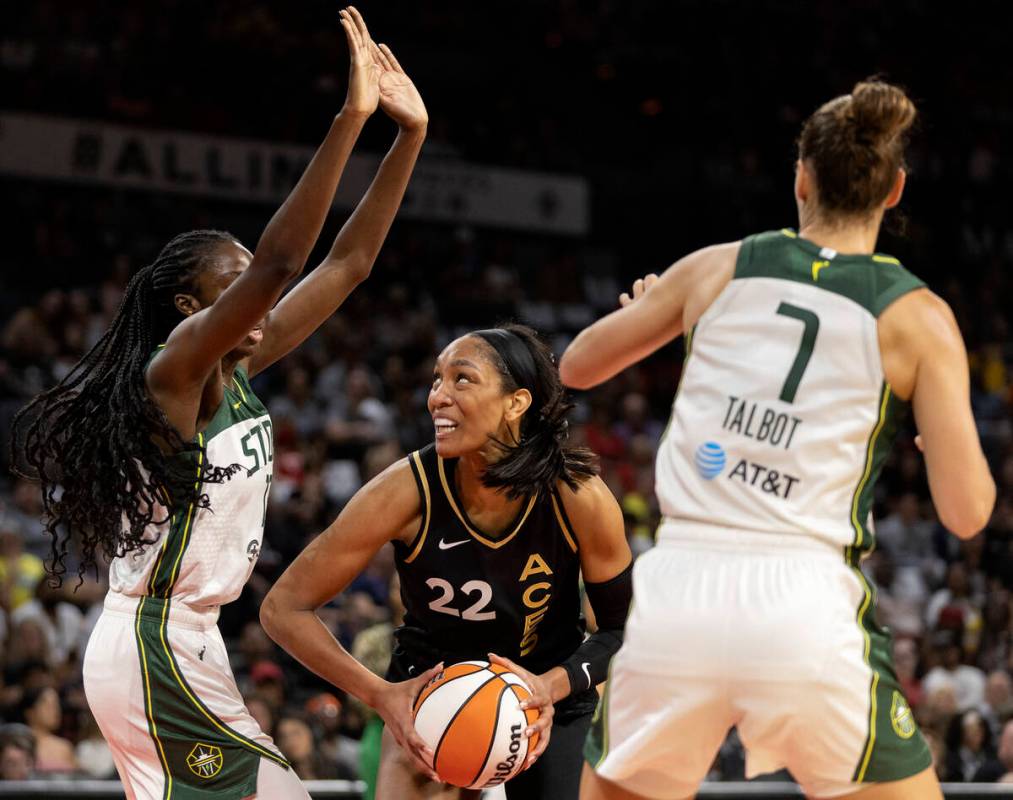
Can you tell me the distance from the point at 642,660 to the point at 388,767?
1248mm

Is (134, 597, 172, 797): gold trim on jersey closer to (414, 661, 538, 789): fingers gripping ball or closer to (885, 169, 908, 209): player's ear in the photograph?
(414, 661, 538, 789): fingers gripping ball

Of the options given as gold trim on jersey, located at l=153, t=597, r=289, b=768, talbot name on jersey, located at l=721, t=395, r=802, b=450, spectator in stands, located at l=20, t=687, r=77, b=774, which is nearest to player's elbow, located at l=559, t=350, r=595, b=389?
talbot name on jersey, located at l=721, t=395, r=802, b=450

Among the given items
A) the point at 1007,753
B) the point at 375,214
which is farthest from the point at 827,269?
the point at 1007,753

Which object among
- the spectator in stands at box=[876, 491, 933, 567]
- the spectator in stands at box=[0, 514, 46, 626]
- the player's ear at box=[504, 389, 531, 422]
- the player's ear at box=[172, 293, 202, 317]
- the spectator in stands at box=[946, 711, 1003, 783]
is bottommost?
the spectator in stands at box=[946, 711, 1003, 783]

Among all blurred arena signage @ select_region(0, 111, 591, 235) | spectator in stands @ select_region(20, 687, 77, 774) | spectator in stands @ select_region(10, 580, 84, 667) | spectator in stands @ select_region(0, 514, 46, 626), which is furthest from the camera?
blurred arena signage @ select_region(0, 111, 591, 235)

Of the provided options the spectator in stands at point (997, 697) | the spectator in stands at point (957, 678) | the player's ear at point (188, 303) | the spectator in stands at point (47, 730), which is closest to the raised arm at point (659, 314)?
the player's ear at point (188, 303)

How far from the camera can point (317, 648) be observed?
361cm

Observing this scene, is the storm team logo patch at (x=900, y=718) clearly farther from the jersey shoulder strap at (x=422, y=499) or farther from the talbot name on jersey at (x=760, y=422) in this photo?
the jersey shoulder strap at (x=422, y=499)

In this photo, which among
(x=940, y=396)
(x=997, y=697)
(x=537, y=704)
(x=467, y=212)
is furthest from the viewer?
(x=467, y=212)

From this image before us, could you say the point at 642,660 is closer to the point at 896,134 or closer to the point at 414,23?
the point at 896,134

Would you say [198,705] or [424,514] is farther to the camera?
[424,514]

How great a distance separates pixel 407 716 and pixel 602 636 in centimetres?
62

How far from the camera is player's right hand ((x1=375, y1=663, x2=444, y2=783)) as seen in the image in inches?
135

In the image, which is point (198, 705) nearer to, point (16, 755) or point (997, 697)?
point (16, 755)
